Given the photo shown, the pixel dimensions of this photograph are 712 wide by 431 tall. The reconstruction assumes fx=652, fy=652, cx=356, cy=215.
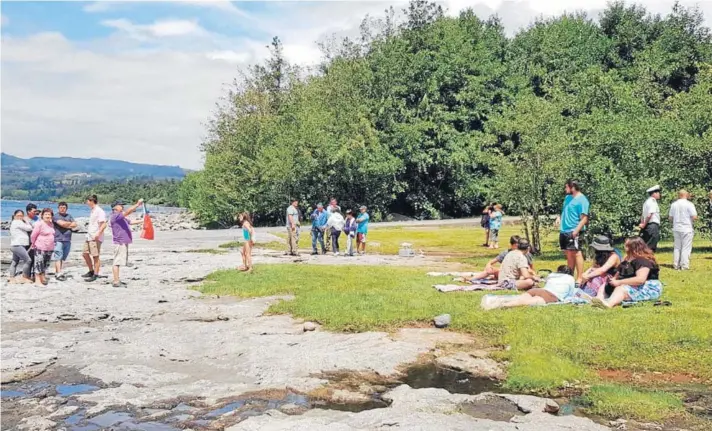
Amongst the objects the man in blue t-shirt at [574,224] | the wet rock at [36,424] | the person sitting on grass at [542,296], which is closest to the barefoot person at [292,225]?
the man in blue t-shirt at [574,224]

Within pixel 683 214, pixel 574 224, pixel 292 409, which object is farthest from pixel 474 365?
pixel 683 214

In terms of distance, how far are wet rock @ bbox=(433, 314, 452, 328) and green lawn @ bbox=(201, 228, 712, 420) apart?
0.16 m

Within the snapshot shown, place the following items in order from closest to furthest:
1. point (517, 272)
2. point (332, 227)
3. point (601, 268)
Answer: point (601, 268) → point (517, 272) → point (332, 227)

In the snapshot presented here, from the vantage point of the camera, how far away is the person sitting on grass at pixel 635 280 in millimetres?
12719

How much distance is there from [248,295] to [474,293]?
5.88 metres

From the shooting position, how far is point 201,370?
10.3 m

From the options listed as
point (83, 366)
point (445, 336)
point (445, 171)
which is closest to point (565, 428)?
point (445, 336)

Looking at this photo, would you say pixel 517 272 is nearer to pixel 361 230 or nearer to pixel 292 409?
pixel 292 409

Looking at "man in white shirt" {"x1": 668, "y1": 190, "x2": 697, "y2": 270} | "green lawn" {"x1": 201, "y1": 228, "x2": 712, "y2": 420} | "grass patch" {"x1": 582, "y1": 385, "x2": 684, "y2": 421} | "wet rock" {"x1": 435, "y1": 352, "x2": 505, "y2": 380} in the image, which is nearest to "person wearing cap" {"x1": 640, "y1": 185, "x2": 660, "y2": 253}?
"man in white shirt" {"x1": 668, "y1": 190, "x2": 697, "y2": 270}

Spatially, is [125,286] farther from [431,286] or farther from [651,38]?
[651,38]

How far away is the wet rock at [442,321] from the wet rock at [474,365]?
1660 mm

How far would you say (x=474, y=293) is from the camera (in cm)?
1477

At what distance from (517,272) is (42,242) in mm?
12899

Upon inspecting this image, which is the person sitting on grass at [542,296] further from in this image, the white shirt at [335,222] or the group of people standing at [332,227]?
the white shirt at [335,222]
